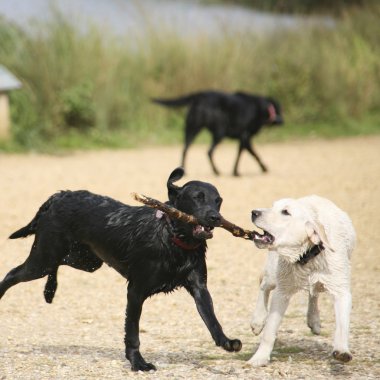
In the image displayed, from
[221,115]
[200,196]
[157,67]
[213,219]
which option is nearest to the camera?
[213,219]

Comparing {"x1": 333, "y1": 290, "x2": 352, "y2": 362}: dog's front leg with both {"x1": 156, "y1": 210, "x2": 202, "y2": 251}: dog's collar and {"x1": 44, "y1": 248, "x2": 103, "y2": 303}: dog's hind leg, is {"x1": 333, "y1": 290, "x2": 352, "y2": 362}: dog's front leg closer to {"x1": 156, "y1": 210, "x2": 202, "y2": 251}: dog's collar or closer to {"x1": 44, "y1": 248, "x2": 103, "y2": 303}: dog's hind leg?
{"x1": 156, "y1": 210, "x2": 202, "y2": 251}: dog's collar

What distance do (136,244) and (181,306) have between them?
203 centimetres

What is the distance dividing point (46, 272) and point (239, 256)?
338cm

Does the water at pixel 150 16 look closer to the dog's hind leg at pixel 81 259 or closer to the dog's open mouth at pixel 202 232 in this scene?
the dog's hind leg at pixel 81 259

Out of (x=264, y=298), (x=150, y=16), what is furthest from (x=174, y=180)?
(x=150, y=16)

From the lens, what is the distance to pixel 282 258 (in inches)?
221

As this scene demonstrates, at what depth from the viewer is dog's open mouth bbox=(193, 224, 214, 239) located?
5152mm

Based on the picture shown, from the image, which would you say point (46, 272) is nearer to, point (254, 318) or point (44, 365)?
point (44, 365)

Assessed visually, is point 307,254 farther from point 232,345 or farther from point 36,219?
point 36,219

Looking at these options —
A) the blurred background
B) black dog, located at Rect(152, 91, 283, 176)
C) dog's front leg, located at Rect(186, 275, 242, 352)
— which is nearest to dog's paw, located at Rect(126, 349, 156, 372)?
dog's front leg, located at Rect(186, 275, 242, 352)

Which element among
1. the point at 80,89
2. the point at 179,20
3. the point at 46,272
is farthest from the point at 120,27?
the point at 46,272

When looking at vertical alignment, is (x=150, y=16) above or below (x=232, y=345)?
above

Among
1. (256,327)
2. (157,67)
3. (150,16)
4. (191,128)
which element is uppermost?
(150,16)

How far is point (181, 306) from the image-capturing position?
7457mm
